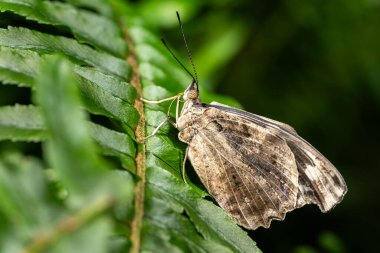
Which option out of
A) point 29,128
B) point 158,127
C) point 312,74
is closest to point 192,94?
point 158,127

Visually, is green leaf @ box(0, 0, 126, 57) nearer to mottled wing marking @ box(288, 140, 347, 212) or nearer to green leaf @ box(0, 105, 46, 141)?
green leaf @ box(0, 105, 46, 141)

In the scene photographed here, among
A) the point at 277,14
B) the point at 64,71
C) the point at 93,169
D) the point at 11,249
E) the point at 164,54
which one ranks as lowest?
the point at 11,249

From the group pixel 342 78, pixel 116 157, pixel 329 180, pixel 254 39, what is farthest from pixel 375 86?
pixel 116 157

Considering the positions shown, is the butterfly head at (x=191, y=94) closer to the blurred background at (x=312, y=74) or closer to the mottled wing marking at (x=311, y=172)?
the mottled wing marking at (x=311, y=172)

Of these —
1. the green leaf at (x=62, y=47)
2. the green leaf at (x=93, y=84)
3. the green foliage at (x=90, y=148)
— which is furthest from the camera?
the green leaf at (x=62, y=47)

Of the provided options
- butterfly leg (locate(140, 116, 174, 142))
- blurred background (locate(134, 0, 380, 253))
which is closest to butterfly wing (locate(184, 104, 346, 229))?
butterfly leg (locate(140, 116, 174, 142))

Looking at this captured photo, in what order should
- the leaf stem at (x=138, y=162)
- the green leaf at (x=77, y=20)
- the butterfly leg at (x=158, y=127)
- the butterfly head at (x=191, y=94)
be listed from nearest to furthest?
the leaf stem at (x=138, y=162)
the butterfly leg at (x=158, y=127)
the green leaf at (x=77, y=20)
the butterfly head at (x=191, y=94)

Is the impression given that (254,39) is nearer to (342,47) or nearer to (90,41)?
(342,47)

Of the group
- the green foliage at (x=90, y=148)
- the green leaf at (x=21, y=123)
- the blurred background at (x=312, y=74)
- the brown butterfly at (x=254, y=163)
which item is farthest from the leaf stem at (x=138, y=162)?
the blurred background at (x=312, y=74)

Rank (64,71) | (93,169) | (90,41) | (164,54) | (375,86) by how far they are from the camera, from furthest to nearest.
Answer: (375,86), (164,54), (90,41), (64,71), (93,169)
